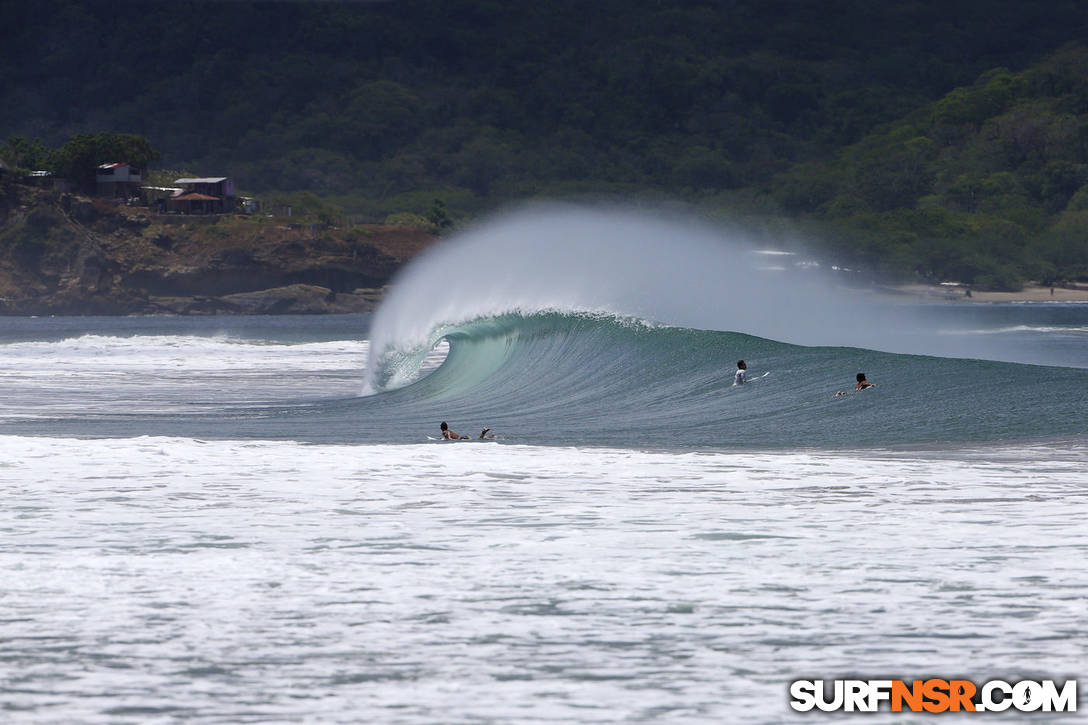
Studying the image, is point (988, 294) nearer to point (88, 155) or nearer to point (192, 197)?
point (192, 197)

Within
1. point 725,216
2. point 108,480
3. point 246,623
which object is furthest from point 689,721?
point 725,216

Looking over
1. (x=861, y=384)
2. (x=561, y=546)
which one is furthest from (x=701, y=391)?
(x=561, y=546)

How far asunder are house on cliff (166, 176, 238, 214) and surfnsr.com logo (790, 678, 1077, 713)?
552 feet

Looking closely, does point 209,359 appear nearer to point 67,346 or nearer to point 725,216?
point 67,346

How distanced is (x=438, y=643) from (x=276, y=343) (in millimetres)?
61890

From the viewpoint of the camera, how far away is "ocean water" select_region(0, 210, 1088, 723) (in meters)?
6.75

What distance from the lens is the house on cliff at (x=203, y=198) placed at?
551 feet

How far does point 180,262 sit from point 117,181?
18.9m

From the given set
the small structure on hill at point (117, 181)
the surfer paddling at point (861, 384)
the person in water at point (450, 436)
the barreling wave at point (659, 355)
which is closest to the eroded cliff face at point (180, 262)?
the small structure on hill at point (117, 181)

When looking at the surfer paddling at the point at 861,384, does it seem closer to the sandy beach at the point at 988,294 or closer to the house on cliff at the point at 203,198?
the sandy beach at the point at 988,294

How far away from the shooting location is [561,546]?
392 inches

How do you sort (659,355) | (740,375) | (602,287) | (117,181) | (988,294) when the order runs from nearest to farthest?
1. (740,375)
2. (659,355)
3. (602,287)
4. (117,181)
5. (988,294)

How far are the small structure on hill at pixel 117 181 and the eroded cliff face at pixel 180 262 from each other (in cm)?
674

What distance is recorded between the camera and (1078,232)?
169375mm
